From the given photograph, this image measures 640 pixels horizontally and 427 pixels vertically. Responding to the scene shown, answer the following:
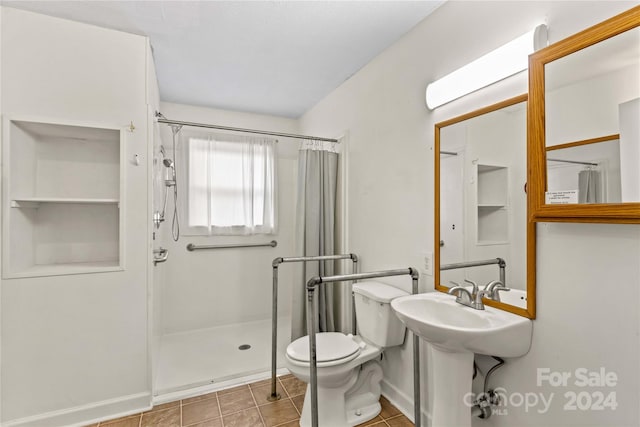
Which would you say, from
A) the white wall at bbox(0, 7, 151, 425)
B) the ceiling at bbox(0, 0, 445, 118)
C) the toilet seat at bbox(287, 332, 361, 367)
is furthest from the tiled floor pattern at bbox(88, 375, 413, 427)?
the ceiling at bbox(0, 0, 445, 118)

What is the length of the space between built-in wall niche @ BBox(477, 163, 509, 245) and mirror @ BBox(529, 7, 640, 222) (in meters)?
0.17

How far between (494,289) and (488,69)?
38.9 inches

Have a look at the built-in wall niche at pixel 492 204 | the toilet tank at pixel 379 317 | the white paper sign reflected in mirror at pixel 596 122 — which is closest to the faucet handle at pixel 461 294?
the built-in wall niche at pixel 492 204

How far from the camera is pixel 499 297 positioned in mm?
1317

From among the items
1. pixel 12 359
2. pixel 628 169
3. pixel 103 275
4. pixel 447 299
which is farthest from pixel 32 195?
pixel 628 169

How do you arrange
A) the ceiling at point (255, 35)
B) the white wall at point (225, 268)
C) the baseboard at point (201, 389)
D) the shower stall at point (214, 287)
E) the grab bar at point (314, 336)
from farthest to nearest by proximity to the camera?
1. the white wall at point (225, 268)
2. the shower stall at point (214, 287)
3. the baseboard at point (201, 389)
4. the ceiling at point (255, 35)
5. the grab bar at point (314, 336)

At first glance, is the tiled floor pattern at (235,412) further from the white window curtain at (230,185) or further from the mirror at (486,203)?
the white window curtain at (230,185)

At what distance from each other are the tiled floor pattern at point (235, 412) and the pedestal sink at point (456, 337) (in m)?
0.60

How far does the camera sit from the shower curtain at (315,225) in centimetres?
252

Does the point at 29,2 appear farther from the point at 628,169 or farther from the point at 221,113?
the point at 628,169

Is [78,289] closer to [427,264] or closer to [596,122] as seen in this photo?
[427,264]

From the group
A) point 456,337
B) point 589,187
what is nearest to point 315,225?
point 456,337

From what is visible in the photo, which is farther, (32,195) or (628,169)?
(32,195)

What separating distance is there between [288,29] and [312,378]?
78.1 inches
